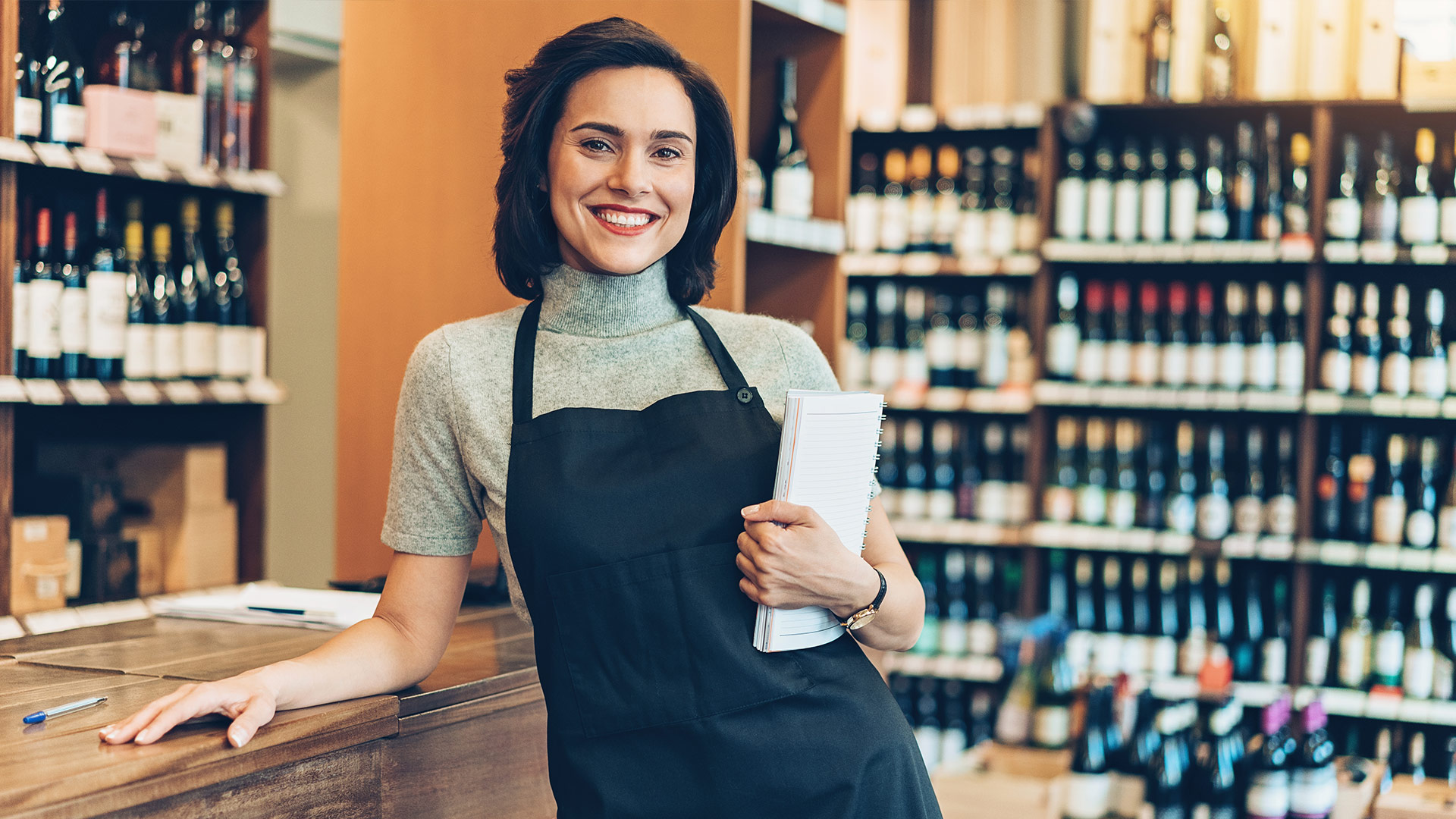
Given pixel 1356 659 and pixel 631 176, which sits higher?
pixel 631 176

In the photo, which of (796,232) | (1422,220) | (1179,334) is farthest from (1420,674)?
(796,232)

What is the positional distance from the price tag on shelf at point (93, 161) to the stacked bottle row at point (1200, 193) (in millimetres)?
2947

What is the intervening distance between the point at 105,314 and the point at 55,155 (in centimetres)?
41

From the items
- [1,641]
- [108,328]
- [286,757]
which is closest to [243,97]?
[108,328]

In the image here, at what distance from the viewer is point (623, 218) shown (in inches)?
53.6

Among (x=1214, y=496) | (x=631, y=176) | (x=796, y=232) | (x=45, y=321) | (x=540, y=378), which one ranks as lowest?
(x=1214, y=496)

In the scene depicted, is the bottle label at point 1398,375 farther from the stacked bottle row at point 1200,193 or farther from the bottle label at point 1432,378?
the stacked bottle row at point 1200,193

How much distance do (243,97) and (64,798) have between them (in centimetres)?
273

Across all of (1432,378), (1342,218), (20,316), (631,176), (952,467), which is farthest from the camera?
(952,467)

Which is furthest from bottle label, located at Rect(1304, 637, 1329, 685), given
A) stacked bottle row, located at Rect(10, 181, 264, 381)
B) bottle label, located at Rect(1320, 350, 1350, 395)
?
stacked bottle row, located at Rect(10, 181, 264, 381)

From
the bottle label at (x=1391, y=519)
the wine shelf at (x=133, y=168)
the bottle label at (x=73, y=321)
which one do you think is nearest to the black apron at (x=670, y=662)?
the wine shelf at (x=133, y=168)

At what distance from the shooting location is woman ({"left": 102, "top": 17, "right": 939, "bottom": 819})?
120 cm

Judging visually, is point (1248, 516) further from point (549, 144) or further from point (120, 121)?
point (120, 121)

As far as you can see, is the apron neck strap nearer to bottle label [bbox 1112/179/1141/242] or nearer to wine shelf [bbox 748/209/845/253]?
wine shelf [bbox 748/209/845/253]
